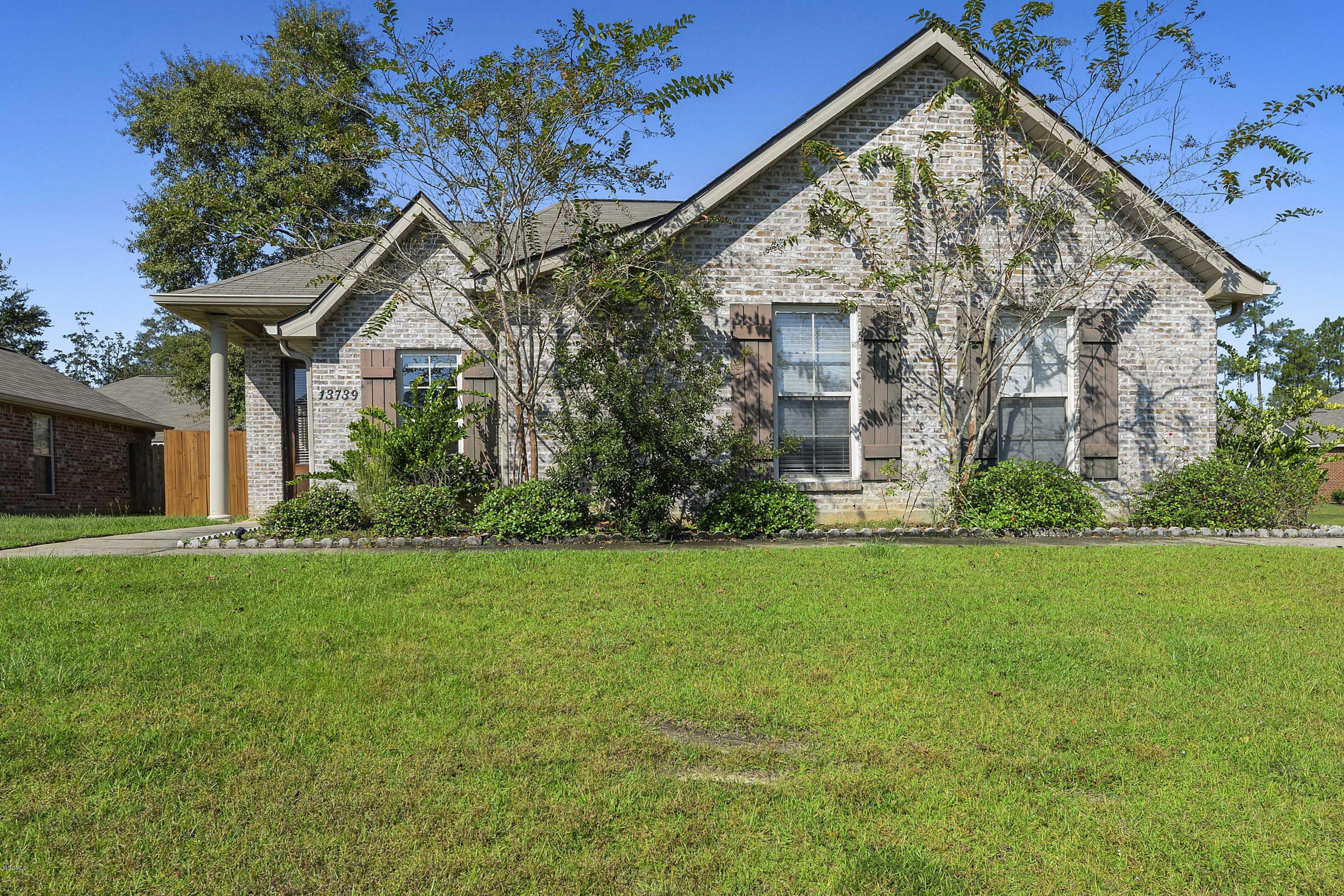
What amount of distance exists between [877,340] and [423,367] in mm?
6310

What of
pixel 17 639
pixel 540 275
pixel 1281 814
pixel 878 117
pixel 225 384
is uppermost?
pixel 878 117

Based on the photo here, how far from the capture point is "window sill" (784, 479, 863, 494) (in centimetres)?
1028

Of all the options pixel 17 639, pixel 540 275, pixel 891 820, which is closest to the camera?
pixel 891 820

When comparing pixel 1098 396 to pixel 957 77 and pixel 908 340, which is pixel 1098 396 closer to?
pixel 908 340

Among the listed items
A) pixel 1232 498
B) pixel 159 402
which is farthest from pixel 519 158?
pixel 159 402

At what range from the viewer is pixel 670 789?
2979 millimetres

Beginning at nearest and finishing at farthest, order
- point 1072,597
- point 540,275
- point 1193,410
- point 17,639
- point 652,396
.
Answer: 1. point 17,639
2. point 1072,597
3. point 652,396
4. point 540,275
5. point 1193,410

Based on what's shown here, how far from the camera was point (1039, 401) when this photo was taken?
10.8m

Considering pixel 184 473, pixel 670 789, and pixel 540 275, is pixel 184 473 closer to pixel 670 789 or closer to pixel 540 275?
pixel 540 275

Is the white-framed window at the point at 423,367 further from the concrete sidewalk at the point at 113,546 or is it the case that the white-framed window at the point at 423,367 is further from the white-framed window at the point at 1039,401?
the white-framed window at the point at 1039,401

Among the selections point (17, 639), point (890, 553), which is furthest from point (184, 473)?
point (890, 553)

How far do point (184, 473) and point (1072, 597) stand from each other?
18.0 m

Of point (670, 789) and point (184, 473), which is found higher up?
point (184, 473)

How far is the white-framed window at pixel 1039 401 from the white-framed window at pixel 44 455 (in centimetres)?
1888
